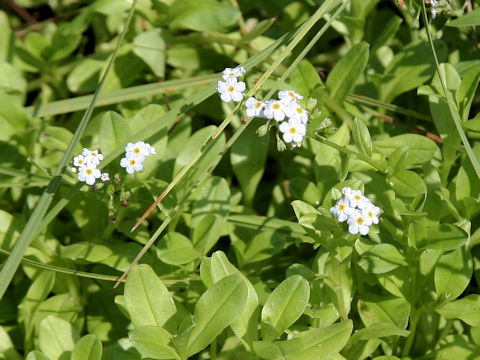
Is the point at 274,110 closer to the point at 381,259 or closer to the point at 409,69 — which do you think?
the point at 381,259

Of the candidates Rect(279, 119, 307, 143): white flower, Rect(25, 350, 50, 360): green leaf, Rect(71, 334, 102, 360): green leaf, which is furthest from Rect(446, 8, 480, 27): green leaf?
Rect(25, 350, 50, 360): green leaf

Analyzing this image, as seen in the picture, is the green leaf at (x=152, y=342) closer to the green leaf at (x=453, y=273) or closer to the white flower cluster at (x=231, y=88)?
the white flower cluster at (x=231, y=88)

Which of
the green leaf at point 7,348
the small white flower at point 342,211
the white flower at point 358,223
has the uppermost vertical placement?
the small white flower at point 342,211

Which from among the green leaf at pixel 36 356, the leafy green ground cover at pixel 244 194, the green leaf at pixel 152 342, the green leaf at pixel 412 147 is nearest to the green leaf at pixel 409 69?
the leafy green ground cover at pixel 244 194

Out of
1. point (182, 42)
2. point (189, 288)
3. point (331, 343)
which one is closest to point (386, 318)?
point (331, 343)

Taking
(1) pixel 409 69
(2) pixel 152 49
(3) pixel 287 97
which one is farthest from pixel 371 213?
(2) pixel 152 49

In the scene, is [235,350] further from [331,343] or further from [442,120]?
[442,120]
